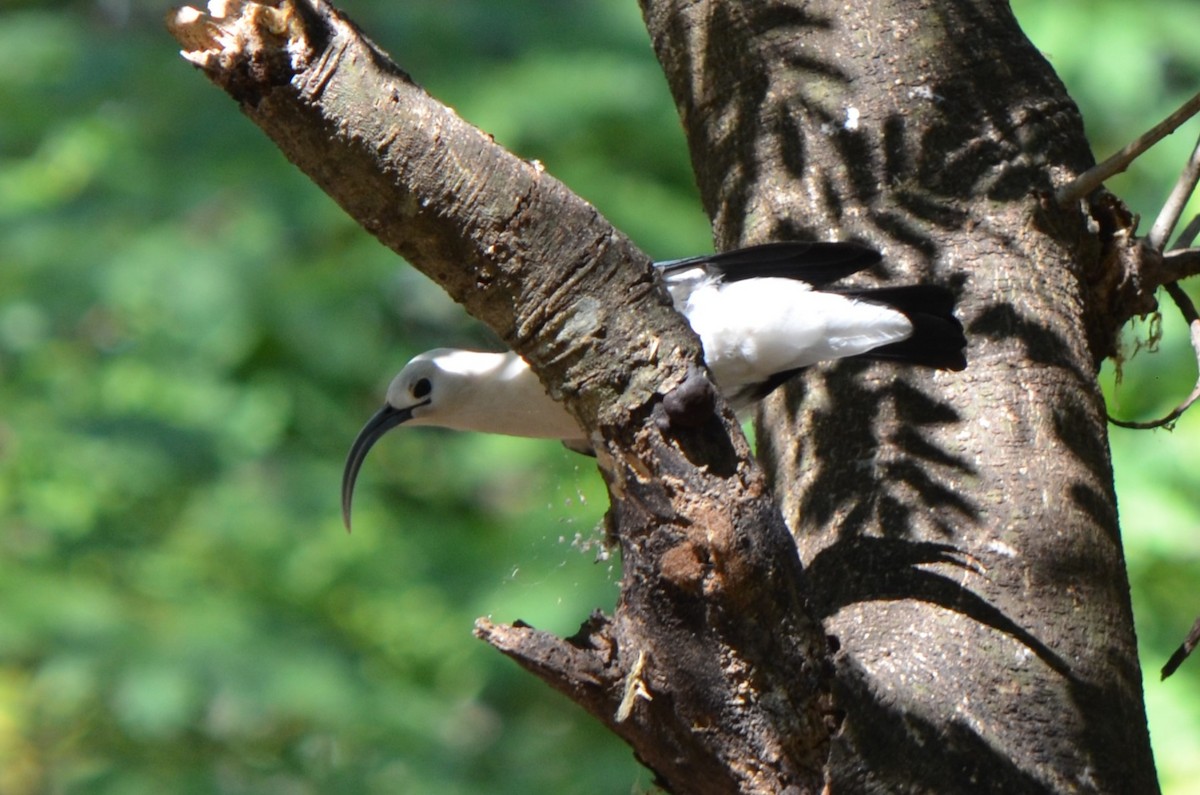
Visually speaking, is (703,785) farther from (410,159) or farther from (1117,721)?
(410,159)

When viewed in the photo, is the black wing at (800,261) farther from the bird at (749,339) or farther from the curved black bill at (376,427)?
the curved black bill at (376,427)

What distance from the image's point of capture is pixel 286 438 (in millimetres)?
5609

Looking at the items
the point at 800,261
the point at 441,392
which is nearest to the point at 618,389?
the point at 800,261

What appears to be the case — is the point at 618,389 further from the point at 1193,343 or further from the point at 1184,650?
the point at 1193,343

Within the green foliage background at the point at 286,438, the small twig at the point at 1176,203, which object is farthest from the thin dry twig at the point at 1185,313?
the green foliage background at the point at 286,438

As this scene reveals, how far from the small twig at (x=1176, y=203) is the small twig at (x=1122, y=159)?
6.3 inches

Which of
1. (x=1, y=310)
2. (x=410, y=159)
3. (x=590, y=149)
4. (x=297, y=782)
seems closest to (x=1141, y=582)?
(x=590, y=149)

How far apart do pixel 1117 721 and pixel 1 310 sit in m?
4.28

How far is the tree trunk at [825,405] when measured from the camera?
6.19ft

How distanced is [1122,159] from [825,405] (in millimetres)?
680

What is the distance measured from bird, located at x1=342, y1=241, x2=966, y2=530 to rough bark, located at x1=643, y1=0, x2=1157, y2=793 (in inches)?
2.9

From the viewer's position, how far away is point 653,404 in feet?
6.21

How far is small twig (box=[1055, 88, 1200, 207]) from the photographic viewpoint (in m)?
2.44

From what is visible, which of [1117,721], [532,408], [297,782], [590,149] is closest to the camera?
[1117,721]
